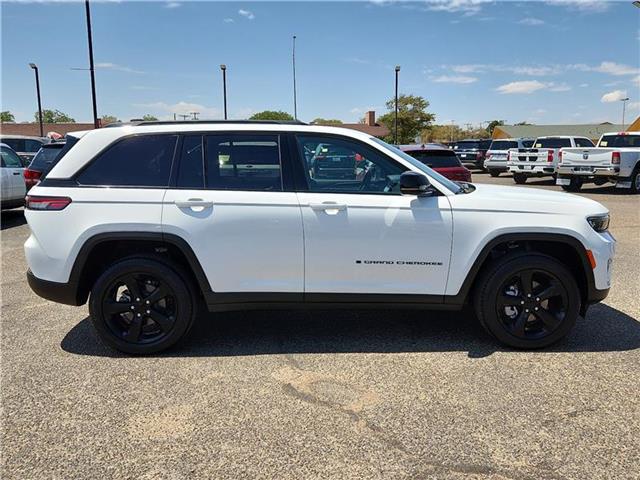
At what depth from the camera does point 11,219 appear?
1175 cm

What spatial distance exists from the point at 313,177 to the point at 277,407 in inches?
70.8

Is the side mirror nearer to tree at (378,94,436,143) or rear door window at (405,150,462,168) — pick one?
rear door window at (405,150,462,168)

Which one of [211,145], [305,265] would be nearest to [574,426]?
[305,265]

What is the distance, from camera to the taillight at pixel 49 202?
3.94 metres

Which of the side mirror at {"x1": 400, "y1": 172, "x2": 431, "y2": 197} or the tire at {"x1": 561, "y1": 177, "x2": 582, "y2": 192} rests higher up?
the side mirror at {"x1": 400, "y1": 172, "x2": 431, "y2": 197}

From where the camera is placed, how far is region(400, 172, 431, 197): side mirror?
12.6 ft

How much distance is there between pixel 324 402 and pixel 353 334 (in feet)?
4.04

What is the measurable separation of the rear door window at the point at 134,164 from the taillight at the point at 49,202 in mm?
191

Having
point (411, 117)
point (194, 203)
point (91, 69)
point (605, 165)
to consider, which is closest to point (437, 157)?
point (194, 203)

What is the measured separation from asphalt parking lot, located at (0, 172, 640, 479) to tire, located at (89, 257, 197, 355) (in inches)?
6.2

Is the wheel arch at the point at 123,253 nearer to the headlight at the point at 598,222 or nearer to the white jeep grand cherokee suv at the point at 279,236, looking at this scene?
the white jeep grand cherokee suv at the point at 279,236

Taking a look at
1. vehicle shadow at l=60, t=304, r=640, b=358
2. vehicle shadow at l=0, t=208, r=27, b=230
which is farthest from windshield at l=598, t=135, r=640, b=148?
vehicle shadow at l=0, t=208, r=27, b=230

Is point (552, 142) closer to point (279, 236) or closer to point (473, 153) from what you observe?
point (473, 153)

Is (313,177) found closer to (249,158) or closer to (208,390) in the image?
(249,158)
